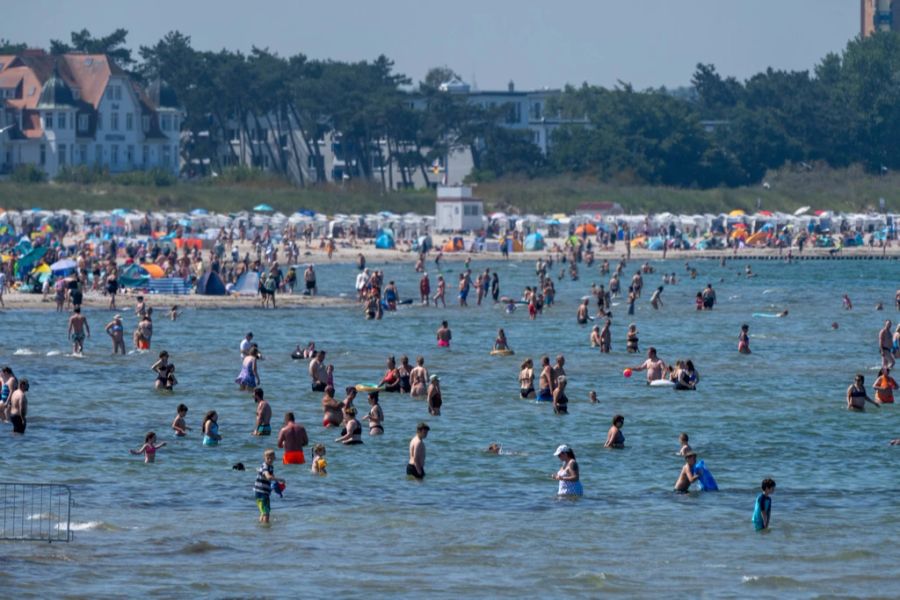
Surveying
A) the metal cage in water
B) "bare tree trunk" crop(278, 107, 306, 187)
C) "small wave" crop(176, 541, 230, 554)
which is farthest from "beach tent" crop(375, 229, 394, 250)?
"small wave" crop(176, 541, 230, 554)

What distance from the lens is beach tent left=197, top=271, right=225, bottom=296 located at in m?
63.4

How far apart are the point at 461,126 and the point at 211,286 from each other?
7434cm

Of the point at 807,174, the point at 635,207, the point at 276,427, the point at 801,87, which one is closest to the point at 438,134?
the point at 635,207

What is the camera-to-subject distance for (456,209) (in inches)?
4134

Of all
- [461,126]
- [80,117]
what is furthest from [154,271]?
[461,126]

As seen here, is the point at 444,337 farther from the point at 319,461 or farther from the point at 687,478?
the point at 687,478

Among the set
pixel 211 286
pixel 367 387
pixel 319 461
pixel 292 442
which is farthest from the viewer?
pixel 211 286

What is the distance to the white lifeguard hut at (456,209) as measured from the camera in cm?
10481

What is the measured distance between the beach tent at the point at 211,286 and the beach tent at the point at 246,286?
0.65 m

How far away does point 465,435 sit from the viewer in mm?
34594

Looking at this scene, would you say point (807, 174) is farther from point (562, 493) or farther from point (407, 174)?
point (562, 493)

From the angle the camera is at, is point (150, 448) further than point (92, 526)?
Yes

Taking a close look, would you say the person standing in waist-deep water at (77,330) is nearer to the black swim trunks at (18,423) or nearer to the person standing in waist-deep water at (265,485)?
the black swim trunks at (18,423)

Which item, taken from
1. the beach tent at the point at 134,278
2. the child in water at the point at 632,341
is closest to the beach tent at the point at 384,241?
the beach tent at the point at 134,278
